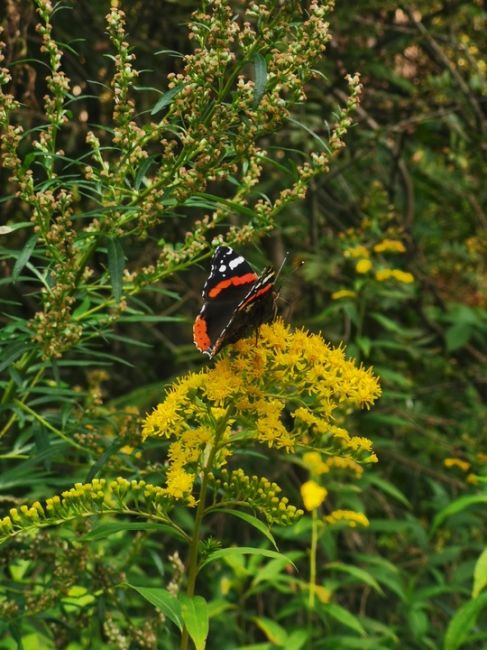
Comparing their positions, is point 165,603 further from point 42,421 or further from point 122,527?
point 42,421

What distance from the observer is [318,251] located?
5.90 metres

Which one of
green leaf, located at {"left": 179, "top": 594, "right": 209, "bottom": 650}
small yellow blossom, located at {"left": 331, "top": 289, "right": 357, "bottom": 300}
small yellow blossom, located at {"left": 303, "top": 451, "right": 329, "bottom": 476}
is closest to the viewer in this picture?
green leaf, located at {"left": 179, "top": 594, "right": 209, "bottom": 650}

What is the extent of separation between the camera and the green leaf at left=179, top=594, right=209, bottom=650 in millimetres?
2256

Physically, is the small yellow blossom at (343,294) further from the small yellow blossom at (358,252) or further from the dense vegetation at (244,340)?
the small yellow blossom at (358,252)

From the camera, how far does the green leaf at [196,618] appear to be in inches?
88.8

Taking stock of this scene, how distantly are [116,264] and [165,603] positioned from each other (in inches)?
34.3

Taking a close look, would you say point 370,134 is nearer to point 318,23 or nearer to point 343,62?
point 343,62

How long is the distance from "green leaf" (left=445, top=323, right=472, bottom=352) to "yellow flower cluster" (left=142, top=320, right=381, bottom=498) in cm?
367

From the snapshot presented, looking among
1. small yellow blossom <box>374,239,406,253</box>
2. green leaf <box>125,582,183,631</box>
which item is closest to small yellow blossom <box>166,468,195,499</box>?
green leaf <box>125,582,183,631</box>

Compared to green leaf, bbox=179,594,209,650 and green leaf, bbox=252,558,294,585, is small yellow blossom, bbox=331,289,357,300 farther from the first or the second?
green leaf, bbox=179,594,209,650

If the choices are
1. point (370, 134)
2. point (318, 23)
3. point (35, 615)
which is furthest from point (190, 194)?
point (370, 134)

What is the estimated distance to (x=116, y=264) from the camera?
2.59 m

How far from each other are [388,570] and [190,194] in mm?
3025

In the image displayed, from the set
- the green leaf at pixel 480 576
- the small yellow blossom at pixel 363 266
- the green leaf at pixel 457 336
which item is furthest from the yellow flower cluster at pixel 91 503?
the green leaf at pixel 457 336
